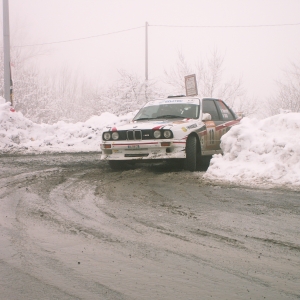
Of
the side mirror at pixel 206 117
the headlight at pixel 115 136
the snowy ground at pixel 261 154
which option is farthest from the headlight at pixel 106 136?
the snowy ground at pixel 261 154

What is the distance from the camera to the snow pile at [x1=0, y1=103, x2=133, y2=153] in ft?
50.1

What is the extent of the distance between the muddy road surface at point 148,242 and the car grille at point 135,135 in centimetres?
188

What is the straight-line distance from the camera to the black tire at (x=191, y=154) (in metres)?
8.65

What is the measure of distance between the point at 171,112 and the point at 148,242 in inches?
246

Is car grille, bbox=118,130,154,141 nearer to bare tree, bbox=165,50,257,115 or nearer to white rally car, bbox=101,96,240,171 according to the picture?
white rally car, bbox=101,96,240,171

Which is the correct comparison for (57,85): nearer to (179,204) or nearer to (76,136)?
(76,136)

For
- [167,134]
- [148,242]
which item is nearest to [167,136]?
[167,134]

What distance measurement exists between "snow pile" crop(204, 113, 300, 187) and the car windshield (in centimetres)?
117

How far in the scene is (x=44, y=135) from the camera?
1684 cm

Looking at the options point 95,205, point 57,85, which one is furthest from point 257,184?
point 57,85

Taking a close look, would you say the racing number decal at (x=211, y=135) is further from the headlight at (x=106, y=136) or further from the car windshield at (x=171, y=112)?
the headlight at (x=106, y=136)

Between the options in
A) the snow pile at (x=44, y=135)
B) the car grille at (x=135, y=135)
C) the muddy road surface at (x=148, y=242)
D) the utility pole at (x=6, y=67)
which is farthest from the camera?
the utility pole at (x=6, y=67)

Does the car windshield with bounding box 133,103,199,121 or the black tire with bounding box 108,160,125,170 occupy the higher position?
the car windshield with bounding box 133,103,199,121

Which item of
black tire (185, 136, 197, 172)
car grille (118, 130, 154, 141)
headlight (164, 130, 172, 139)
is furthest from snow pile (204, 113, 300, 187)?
car grille (118, 130, 154, 141)
